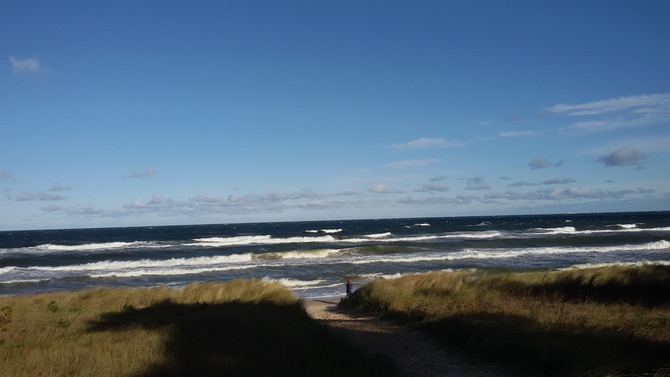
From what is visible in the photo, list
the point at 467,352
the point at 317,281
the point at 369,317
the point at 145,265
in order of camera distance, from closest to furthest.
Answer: the point at 467,352
the point at 369,317
the point at 317,281
the point at 145,265

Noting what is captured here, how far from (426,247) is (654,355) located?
4017cm

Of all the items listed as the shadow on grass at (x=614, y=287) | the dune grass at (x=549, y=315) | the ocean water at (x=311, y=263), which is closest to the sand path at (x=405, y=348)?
the dune grass at (x=549, y=315)

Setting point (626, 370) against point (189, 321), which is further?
point (189, 321)

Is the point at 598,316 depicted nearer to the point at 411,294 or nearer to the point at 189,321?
the point at 411,294

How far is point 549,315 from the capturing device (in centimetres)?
1107

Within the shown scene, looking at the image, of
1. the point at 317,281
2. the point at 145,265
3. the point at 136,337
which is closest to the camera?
the point at 136,337

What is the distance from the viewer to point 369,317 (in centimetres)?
1481

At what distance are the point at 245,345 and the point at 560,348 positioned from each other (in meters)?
4.90

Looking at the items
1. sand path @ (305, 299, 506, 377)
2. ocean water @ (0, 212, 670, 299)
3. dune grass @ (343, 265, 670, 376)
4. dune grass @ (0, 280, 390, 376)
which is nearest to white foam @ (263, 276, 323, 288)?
ocean water @ (0, 212, 670, 299)

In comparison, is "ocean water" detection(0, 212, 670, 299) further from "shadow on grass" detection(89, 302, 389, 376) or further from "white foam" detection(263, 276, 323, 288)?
"shadow on grass" detection(89, 302, 389, 376)

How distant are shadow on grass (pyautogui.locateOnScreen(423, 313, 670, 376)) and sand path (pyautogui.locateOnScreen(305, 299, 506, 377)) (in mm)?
459

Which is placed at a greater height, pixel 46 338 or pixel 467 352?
pixel 46 338

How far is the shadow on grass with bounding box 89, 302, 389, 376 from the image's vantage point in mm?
7051


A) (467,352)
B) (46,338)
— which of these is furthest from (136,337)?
(467,352)
